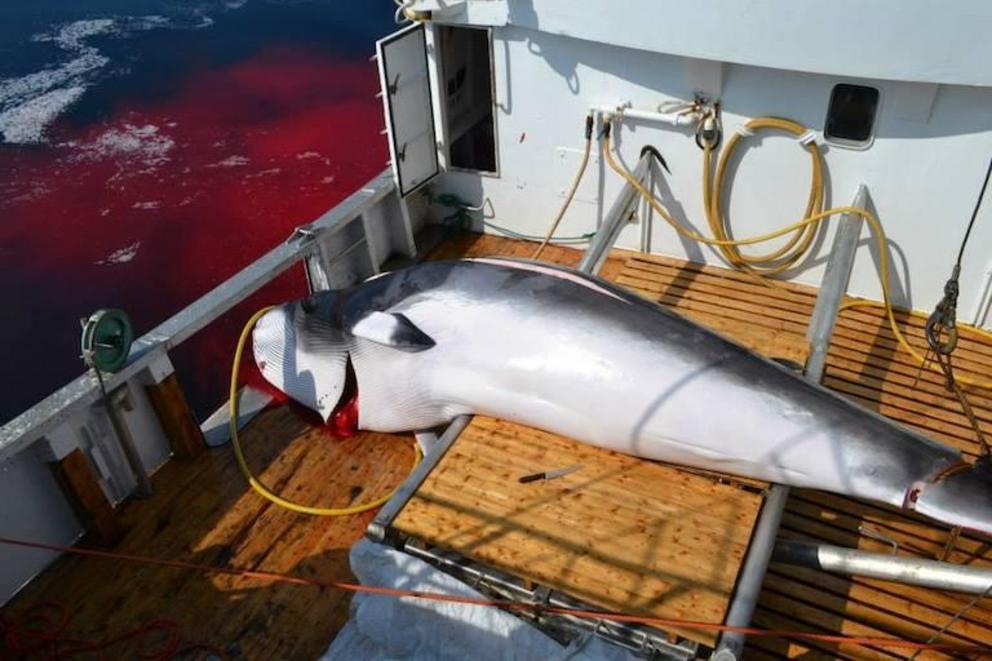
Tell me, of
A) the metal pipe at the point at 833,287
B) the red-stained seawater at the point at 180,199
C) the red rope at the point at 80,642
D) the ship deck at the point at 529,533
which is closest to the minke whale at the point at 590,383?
the ship deck at the point at 529,533

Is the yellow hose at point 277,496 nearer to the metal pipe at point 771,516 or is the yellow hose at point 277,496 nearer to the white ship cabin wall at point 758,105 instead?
the metal pipe at point 771,516

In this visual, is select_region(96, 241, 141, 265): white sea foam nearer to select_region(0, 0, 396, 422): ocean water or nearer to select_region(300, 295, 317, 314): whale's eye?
select_region(0, 0, 396, 422): ocean water

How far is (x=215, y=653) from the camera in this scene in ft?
15.2

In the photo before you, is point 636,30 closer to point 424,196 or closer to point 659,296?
point 659,296

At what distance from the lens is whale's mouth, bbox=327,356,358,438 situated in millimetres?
6020

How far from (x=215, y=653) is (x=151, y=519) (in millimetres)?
1293

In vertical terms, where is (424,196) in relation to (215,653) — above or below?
above

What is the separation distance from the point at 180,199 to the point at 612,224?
984 cm

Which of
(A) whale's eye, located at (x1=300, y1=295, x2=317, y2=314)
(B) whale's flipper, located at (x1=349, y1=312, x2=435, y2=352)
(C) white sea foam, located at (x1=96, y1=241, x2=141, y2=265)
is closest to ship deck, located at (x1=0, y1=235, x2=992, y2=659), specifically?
(B) whale's flipper, located at (x1=349, y1=312, x2=435, y2=352)

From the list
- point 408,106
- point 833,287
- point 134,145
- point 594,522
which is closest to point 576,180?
point 408,106

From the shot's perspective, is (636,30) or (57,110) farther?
(57,110)

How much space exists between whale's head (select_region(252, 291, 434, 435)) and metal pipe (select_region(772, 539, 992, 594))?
303 cm

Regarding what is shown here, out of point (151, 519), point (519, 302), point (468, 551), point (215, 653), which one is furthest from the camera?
point (151, 519)

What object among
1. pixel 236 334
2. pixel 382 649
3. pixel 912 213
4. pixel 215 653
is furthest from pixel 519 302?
pixel 236 334
